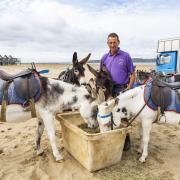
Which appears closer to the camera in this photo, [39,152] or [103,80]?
[103,80]

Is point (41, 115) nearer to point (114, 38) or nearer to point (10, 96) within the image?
point (10, 96)

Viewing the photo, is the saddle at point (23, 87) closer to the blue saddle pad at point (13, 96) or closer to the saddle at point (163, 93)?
the blue saddle pad at point (13, 96)

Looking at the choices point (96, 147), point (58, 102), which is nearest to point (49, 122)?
point (58, 102)

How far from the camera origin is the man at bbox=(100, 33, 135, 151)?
451 cm

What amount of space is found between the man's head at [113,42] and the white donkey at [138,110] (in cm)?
85

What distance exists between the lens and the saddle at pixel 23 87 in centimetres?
401

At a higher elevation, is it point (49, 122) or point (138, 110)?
point (138, 110)

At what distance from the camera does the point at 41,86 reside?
13.6ft

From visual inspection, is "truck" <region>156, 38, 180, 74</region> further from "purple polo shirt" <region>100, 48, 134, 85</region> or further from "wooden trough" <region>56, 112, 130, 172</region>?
"wooden trough" <region>56, 112, 130, 172</region>

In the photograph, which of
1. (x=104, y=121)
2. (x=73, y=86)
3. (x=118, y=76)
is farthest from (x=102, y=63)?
(x=104, y=121)

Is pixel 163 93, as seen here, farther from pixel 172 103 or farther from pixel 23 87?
pixel 23 87

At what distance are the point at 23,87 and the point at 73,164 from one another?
157 cm

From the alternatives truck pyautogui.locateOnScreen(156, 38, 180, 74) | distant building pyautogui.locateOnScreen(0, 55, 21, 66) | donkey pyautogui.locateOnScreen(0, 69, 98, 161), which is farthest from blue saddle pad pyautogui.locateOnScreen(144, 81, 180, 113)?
distant building pyautogui.locateOnScreen(0, 55, 21, 66)

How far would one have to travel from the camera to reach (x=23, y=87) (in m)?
4.02
